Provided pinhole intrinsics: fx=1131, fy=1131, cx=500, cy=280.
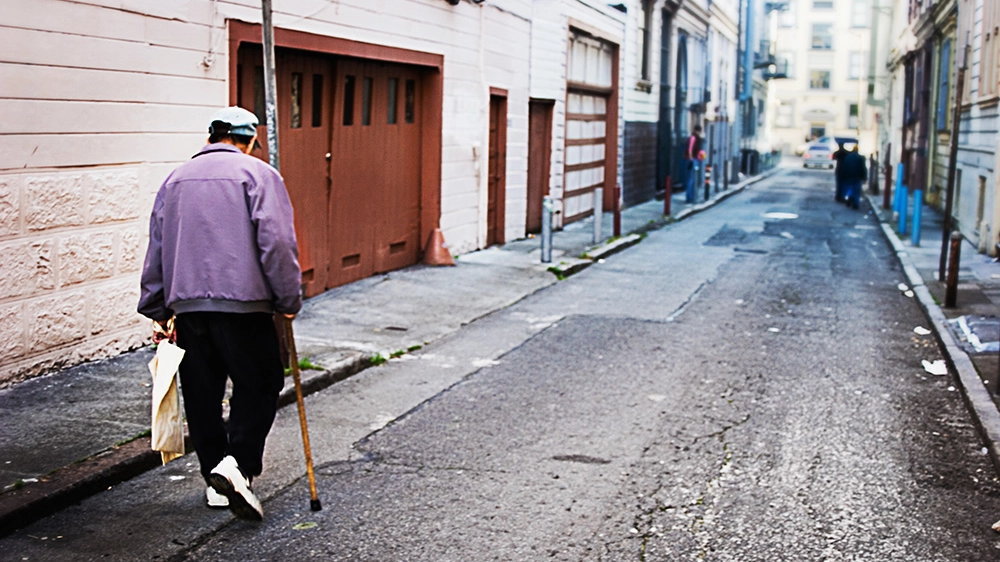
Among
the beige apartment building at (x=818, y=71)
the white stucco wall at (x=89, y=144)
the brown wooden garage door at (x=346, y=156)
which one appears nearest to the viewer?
the white stucco wall at (x=89, y=144)

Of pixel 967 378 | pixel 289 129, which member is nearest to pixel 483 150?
pixel 289 129

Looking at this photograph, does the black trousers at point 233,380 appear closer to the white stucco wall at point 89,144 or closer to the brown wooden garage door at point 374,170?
the white stucco wall at point 89,144

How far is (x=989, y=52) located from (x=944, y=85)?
257 inches

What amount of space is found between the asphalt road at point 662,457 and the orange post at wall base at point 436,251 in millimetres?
2732

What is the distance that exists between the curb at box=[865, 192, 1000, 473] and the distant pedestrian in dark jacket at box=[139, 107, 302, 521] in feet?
13.3

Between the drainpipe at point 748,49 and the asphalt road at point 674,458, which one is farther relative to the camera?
the drainpipe at point 748,49

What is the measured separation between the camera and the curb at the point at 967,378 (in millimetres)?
6906

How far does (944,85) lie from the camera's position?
80.8 ft

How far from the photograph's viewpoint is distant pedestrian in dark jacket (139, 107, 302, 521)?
16.6ft

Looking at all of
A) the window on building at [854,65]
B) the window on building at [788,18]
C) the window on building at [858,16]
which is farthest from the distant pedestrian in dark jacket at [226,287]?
the window on building at [788,18]

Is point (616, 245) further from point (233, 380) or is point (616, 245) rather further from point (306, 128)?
point (233, 380)

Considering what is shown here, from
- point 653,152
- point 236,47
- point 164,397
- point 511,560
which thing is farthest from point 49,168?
point 653,152

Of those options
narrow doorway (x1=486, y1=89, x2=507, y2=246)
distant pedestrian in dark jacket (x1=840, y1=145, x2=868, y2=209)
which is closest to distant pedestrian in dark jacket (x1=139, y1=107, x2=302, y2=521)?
narrow doorway (x1=486, y1=89, x2=507, y2=246)

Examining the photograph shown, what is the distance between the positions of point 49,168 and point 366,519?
12.8 feet
